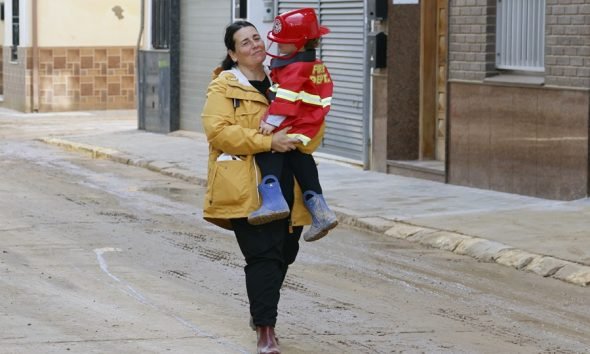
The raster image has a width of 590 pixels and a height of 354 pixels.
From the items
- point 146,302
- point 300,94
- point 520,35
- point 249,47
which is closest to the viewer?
point 300,94

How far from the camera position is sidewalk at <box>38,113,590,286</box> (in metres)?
11.3

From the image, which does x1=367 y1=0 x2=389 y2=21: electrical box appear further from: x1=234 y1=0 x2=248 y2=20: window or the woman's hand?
the woman's hand

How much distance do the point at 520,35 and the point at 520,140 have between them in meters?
1.31

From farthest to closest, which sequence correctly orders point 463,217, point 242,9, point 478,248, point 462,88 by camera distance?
point 242,9
point 462,88
point 463,217
point 478,248

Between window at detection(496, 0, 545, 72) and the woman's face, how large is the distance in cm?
828

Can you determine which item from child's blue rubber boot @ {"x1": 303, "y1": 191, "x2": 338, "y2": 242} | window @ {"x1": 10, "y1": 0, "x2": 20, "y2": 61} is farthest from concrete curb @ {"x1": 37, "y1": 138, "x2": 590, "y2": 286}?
window @ {"x1": 10, "y1": 0, "x2": 20, "y2": 61}

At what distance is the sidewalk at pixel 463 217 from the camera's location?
1126 cm

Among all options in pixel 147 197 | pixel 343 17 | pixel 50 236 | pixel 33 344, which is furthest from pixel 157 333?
pixel 343 17

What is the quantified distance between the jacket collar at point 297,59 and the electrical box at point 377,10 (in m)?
10.4

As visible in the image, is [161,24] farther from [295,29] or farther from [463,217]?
[295,29]

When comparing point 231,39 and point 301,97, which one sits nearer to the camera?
point 301,97

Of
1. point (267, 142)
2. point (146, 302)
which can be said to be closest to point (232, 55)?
point (267, 142)

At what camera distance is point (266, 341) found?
7.52m

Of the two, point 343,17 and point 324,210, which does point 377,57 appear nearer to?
point 343,17
